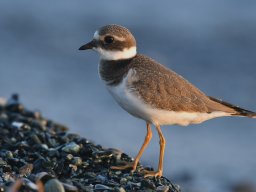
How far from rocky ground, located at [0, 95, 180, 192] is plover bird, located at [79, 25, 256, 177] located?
24cm

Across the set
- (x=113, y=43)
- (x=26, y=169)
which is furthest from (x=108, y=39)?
(x=26, y=169)

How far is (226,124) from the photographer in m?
10.6

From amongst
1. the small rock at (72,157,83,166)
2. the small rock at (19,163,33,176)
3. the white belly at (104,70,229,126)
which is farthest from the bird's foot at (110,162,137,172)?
the small rock at (19,163,33,176)

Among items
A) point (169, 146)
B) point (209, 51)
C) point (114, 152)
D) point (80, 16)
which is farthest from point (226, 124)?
point (80, 16)

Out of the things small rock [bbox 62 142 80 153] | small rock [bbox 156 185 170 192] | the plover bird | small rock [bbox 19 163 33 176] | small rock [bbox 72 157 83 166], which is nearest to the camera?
small rock [bbox 156 185 170 192]

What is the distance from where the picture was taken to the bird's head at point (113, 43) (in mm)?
6211

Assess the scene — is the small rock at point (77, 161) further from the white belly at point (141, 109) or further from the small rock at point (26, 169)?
the white belly at point (141, 109)

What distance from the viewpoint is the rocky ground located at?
5386mm

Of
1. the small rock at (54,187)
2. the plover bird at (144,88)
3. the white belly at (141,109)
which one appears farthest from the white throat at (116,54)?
the small rock at (54,187)

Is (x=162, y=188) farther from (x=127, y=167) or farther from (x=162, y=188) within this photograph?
(x=127, y=167)

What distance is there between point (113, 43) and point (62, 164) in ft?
4.19

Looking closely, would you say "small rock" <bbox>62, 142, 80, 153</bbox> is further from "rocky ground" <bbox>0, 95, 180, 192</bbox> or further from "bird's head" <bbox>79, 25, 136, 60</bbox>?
"bird's head" <bbox>79, 25, 136, 60</bbox>

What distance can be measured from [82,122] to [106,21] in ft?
16.6

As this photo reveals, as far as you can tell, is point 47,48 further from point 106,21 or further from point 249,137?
point 249,137
